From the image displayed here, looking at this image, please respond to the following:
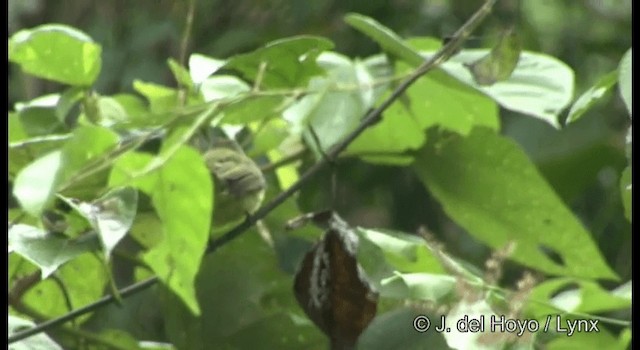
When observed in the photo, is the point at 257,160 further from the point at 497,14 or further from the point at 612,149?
the point at 497,14

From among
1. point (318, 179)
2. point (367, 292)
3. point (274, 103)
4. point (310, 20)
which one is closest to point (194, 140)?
point (274, 103)

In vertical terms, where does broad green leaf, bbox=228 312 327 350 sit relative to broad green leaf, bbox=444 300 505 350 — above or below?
below

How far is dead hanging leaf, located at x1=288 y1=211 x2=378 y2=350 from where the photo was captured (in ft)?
1.82

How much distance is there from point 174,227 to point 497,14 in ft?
2.92

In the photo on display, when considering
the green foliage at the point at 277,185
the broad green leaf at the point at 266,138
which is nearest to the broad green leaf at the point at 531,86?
the green foliage at the point at 277,185

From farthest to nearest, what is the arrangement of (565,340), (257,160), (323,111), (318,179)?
(318,179) < (257,160) < (323,111) < (565,340)

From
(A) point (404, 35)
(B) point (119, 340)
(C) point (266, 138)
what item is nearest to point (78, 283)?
(B) point (119, 340)

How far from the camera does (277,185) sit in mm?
768

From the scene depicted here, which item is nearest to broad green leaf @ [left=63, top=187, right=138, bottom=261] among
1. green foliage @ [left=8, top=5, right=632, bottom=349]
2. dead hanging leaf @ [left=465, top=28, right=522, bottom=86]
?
green foliage @ [left=8, top=5, right=632, bottom=349]

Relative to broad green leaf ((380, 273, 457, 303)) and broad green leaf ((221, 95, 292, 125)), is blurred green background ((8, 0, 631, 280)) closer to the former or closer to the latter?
broad green leaf ((221, 95, 292, 125))

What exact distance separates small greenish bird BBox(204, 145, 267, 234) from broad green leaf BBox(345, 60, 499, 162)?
0.35ft

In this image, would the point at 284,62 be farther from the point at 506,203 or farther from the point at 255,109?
the point at 506,203

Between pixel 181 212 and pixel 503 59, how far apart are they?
0.66 feet

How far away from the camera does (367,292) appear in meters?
0.55
